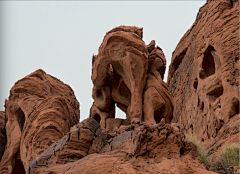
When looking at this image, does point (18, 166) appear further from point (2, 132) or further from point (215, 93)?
point (215, 93)

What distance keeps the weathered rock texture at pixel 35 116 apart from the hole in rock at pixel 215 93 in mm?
4116

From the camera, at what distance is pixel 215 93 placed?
14.5 m

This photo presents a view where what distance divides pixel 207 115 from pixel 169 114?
4.70 meters

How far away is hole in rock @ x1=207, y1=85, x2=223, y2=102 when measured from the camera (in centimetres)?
1423

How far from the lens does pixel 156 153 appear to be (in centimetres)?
614

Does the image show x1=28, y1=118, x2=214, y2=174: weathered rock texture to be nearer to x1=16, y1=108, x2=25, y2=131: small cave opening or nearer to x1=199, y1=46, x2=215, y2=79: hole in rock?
x1=16, y1=108, x2=25, y2=131: small cave opening

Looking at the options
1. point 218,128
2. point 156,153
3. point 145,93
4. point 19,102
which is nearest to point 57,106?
point 19,102

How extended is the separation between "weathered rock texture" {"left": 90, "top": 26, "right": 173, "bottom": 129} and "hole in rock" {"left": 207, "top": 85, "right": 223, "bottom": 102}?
3.94 meters

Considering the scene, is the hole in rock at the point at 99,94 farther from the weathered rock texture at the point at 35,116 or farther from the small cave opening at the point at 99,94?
the weathered rock texture at the point at 35,116

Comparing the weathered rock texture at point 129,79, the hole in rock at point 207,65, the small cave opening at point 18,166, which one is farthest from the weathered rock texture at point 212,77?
the small cave opening at point 18,166

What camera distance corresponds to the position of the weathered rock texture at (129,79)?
9.74 metres

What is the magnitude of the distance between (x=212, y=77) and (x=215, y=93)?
1.62ft

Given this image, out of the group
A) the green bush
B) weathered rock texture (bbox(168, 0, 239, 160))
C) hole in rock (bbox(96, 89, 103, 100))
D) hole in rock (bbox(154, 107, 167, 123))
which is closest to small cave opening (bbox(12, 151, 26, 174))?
hole in rock (bbox(96, 89, 103, 100))

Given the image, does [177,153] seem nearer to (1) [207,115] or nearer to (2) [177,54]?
(1) [207,115]
